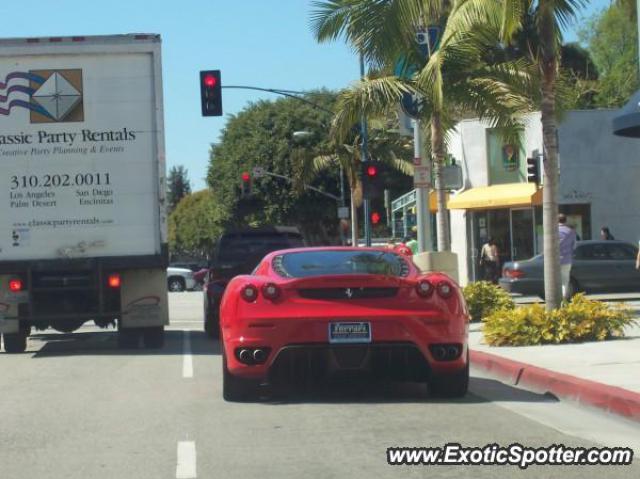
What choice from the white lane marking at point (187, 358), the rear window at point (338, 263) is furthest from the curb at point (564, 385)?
the white lane marking at point (187, 358)

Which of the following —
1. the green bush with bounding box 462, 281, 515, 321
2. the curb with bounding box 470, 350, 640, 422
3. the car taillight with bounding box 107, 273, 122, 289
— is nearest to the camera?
the curb with bounding box 470, 350, 640, 422

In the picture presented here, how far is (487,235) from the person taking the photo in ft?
117

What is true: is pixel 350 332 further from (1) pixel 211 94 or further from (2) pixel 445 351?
(1) pixel 211 94

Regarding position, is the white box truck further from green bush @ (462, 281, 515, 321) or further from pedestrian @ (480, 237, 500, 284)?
pedestrian @ (480, 237, 500, 284)

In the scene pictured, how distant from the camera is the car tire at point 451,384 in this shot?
30.8 feet

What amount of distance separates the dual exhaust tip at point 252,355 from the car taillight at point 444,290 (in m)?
1.58

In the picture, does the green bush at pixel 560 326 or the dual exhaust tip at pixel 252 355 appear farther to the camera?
the green bush at pixel 560 326

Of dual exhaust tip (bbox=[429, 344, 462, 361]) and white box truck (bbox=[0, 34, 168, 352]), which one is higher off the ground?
white box truck (bbox=[0, 34, 168, 352])

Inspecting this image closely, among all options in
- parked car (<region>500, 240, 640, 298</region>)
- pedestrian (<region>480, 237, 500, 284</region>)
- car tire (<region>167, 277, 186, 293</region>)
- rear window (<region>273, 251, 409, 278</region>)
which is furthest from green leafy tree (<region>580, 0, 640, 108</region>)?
rear window (<region>273, 251, 409, 278</region>)

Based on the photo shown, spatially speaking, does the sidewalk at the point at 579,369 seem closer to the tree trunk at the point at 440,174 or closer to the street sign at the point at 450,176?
the tree trunk at the point at 440,174

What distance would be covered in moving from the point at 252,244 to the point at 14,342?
15.7 feet

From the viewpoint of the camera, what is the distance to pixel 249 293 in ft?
30.1

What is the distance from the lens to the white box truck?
14.7 meters

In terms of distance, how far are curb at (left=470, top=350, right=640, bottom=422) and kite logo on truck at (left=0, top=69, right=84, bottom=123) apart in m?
6.57
